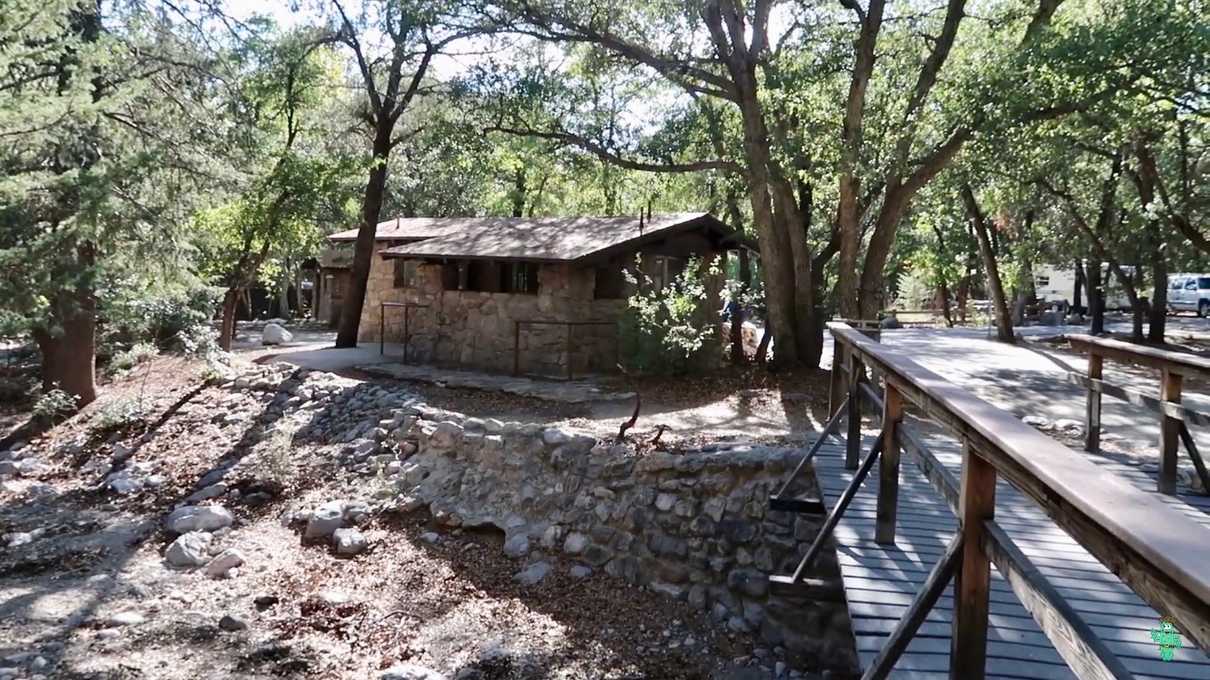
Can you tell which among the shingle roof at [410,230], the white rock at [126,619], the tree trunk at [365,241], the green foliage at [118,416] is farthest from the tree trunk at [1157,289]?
the green foliage at [118,416]

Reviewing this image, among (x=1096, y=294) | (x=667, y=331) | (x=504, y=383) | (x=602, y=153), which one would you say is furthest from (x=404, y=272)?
(x=1096, y=294)

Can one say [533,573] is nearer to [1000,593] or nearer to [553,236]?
[1000,593]

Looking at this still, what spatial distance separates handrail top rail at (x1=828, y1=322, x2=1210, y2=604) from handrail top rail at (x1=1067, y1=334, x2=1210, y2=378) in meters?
2.67

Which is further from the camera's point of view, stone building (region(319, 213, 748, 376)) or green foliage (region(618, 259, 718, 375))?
stone building (region(319, 213, 748, 376))

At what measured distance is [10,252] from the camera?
371 inches

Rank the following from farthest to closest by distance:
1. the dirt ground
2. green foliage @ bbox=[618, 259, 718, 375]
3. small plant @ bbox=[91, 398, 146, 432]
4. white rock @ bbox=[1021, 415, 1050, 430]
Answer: small plant @ bbox=[91, 398, 146, 432]
green foliage @ bbox=[618, 259, 718, 375]
white rock @ bbox=[1021, 415, 1050, 430]
the dirt ground

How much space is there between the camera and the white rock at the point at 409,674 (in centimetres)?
616

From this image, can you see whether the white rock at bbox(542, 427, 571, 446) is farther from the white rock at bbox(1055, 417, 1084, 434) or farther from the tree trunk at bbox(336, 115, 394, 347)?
the tree trunk at bbox(336, 115, 394, 347)

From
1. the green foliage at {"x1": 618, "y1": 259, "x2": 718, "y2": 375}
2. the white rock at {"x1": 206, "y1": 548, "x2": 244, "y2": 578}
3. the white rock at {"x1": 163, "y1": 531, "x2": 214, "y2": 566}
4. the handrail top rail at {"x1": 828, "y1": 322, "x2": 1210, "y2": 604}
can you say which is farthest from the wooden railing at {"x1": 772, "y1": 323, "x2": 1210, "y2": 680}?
the green foliage at {"x1": 618, "y1": 259, "x2": 718, "y2": 375}

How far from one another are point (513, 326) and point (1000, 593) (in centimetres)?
1078

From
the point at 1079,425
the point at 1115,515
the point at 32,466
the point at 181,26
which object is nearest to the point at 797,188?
the point at 1079,425

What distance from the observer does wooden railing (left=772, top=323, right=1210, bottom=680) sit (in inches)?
58.1

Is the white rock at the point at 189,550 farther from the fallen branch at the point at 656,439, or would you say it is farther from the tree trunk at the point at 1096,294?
the tree trunk at the point at 1096,294

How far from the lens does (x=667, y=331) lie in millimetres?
12516
